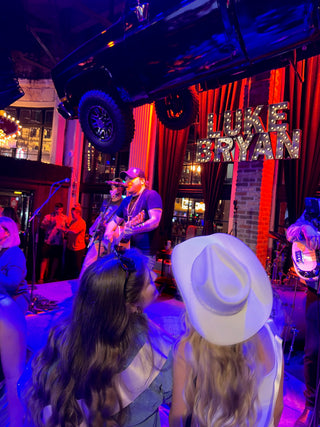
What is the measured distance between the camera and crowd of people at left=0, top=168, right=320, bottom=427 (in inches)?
38.8

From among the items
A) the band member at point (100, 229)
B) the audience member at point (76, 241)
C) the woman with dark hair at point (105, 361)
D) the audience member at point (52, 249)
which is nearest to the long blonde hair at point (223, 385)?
the woman with dark hair at point (105, 361)

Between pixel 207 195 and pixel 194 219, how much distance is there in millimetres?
1101

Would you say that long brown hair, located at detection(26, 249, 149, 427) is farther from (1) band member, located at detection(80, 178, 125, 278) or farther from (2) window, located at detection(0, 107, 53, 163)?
(2) window, located at detection(0, 107, 53, 163)

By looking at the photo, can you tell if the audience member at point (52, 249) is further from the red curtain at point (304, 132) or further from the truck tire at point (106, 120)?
the red curtain at point (304, 132)

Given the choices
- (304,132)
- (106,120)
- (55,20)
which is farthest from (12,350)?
(55,20)

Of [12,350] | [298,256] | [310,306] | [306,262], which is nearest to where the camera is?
[12,350]

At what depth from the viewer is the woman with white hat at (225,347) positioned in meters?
0.97

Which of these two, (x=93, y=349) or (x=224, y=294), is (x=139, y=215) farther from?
(x=224, y=294)

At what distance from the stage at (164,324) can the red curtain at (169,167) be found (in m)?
2.33

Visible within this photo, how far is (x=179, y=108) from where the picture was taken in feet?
13.9

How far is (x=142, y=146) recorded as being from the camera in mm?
8125

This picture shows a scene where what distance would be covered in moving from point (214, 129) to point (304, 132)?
→ 1.76 meters

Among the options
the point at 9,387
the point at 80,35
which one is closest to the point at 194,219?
the point at 80,35

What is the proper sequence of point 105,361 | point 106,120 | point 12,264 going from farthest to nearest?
point 106,120
point 12,264
point 105,361
